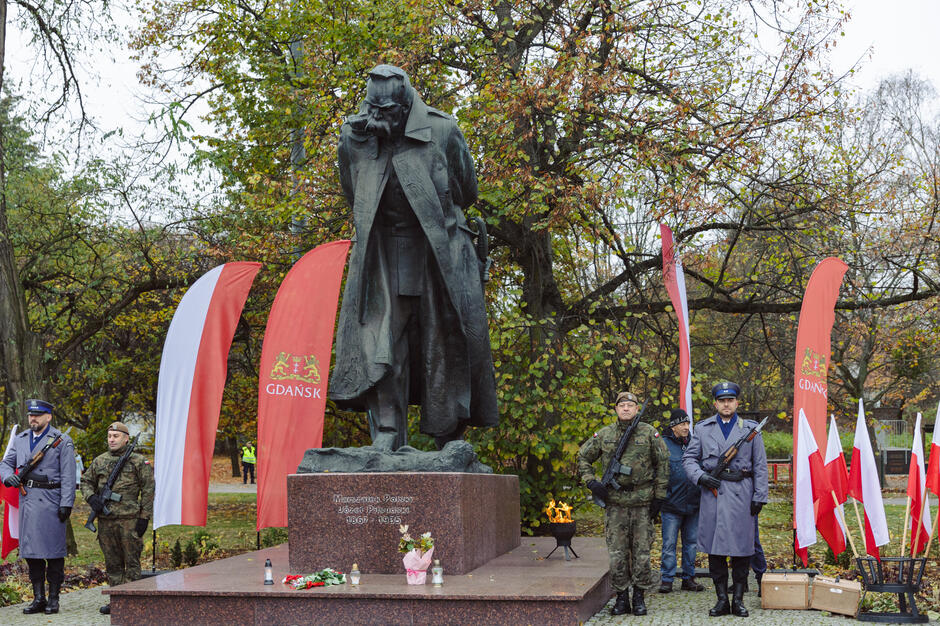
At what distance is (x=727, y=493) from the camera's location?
22.2 ft

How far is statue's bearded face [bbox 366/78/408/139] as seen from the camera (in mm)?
6691

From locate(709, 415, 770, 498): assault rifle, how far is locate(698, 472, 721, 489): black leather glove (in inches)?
1.6

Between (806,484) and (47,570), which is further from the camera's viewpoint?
(47,570)

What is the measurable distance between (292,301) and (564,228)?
425 centimetres

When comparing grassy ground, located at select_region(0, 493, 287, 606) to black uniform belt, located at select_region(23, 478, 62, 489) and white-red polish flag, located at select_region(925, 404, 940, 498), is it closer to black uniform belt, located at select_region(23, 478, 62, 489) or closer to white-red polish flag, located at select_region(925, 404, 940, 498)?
black uniform belt, located at select_region(23, 478, 62, 489)

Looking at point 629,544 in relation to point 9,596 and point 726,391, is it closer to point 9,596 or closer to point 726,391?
point 726,391

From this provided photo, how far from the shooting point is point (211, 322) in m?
9.53

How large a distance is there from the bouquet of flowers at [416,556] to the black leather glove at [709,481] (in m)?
2.18

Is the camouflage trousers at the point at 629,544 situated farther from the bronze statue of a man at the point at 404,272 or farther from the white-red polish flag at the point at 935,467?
the white-red polish flag at the point at 935,467

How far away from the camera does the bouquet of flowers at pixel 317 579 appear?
557 cm

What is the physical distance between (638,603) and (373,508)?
83.2 inches

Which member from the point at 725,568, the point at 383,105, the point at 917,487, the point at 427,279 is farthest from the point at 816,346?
the point at 383,105

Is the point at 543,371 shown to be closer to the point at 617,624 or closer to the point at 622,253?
the point at 622,253

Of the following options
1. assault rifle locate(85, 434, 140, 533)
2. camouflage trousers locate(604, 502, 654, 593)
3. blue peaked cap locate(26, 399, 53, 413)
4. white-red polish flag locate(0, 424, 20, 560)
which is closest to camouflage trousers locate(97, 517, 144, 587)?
assault rifle locate(85, 434, 140, 533)
